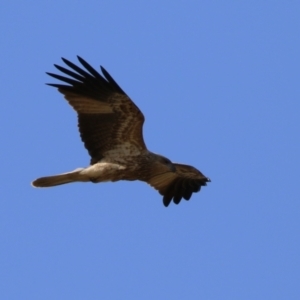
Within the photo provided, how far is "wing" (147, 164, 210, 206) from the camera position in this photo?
13.9 meters

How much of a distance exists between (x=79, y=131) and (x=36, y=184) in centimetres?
92

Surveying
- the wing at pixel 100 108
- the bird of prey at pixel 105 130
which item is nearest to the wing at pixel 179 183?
the bird of prey at pixel 105 130

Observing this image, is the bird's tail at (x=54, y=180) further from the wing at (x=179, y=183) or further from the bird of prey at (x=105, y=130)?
the wing at (x=179, y=183)

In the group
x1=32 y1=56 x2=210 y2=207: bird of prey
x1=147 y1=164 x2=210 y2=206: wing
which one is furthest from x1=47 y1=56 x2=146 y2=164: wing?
x1=147 y1=164 x2=210 y2=206: wing

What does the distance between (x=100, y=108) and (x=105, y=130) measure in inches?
12.1

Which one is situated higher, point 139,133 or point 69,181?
point 139,133

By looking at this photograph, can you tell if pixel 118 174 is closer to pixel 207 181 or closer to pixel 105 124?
pixel 105 124

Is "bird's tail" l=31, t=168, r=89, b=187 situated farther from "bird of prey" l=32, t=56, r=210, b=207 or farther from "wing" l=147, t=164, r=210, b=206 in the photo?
"wing" l=147, t=164, r=210, b=206

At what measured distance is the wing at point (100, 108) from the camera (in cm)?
1216

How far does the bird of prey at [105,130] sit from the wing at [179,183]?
121cm

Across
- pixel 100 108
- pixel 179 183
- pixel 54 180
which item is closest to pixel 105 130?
pixel 100 108

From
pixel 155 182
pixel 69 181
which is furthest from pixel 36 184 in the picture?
pixel 155 182

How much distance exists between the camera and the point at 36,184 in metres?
12.1

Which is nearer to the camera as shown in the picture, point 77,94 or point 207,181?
point 77,94
